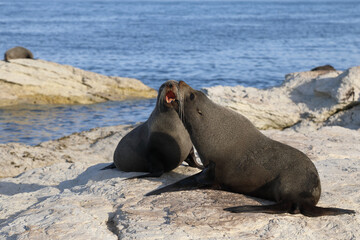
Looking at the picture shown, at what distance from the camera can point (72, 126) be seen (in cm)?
1403

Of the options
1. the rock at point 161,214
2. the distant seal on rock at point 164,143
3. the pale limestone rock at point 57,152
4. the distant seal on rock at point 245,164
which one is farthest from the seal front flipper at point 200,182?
the pale limestone rock at point 57,152

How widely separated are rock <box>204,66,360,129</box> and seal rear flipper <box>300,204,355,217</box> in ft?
21.5

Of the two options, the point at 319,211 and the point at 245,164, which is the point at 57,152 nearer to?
the point at 245,164

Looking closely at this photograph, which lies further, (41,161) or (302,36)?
(302,36)

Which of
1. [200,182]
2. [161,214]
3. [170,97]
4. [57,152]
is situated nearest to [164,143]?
[170,97]

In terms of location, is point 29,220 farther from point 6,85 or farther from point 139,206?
point 6,85

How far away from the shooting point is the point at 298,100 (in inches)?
467

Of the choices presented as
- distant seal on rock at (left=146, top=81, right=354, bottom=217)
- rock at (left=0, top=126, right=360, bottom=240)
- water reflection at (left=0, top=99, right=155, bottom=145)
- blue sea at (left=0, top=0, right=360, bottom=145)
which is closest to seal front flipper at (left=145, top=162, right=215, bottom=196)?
distant seal on rock at (left=146, top=81, right=354, bottom=217)

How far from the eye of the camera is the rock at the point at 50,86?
655 inches

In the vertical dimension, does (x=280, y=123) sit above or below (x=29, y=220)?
below

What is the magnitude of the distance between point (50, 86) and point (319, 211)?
1385cm

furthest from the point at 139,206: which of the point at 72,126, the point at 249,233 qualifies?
the point at 72,126

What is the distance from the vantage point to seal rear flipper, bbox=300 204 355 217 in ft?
14.2

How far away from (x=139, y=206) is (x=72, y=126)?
32.5 ft
